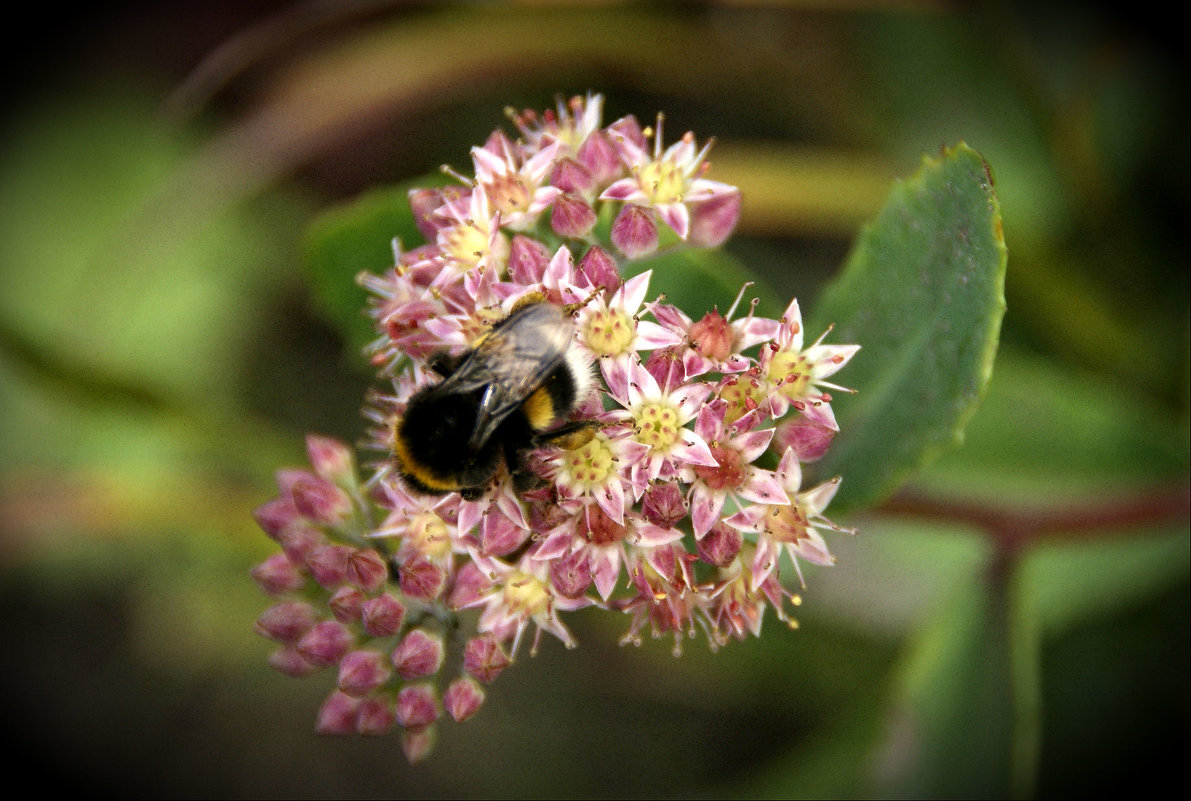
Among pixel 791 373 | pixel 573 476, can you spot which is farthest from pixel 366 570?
pixel 791 373

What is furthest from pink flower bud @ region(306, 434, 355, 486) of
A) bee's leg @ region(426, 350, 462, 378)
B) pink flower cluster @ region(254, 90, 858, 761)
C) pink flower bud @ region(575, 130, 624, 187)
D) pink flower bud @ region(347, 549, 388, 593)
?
pink flower bud @ region(575, 130, 624, 187)

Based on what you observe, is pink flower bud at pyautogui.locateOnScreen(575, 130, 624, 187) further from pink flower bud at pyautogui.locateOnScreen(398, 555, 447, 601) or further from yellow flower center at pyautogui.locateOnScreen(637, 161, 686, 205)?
pink flower bud at pyautogui.locateOnScreen(398, 555, 447, 601)

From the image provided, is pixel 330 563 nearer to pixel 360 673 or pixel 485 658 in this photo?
pixel 360 673

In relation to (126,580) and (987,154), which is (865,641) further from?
(126,580)

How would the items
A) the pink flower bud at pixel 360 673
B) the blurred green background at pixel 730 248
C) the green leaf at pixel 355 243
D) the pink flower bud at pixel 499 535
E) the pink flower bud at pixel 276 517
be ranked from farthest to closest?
the blurred green background at pixel 730 248, the green leaf at pixel 355 243, the pink flower bud at pixel 276 517, the pink flower bud at pixel 360 673, the pink flower bud at pixel 499 535

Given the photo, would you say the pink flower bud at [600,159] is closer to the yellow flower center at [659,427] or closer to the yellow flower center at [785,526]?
the yellow flower center at [659,427]

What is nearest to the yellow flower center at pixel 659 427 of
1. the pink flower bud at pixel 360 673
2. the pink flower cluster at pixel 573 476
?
the pink flower cluster at pixel 573 476

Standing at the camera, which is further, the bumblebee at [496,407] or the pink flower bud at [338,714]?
the pink flower bud at [338,714]

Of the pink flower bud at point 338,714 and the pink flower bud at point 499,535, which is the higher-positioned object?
the pink flower bud at point 499,535

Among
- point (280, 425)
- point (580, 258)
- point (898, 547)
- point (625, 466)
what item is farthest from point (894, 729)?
point (280, 425)
